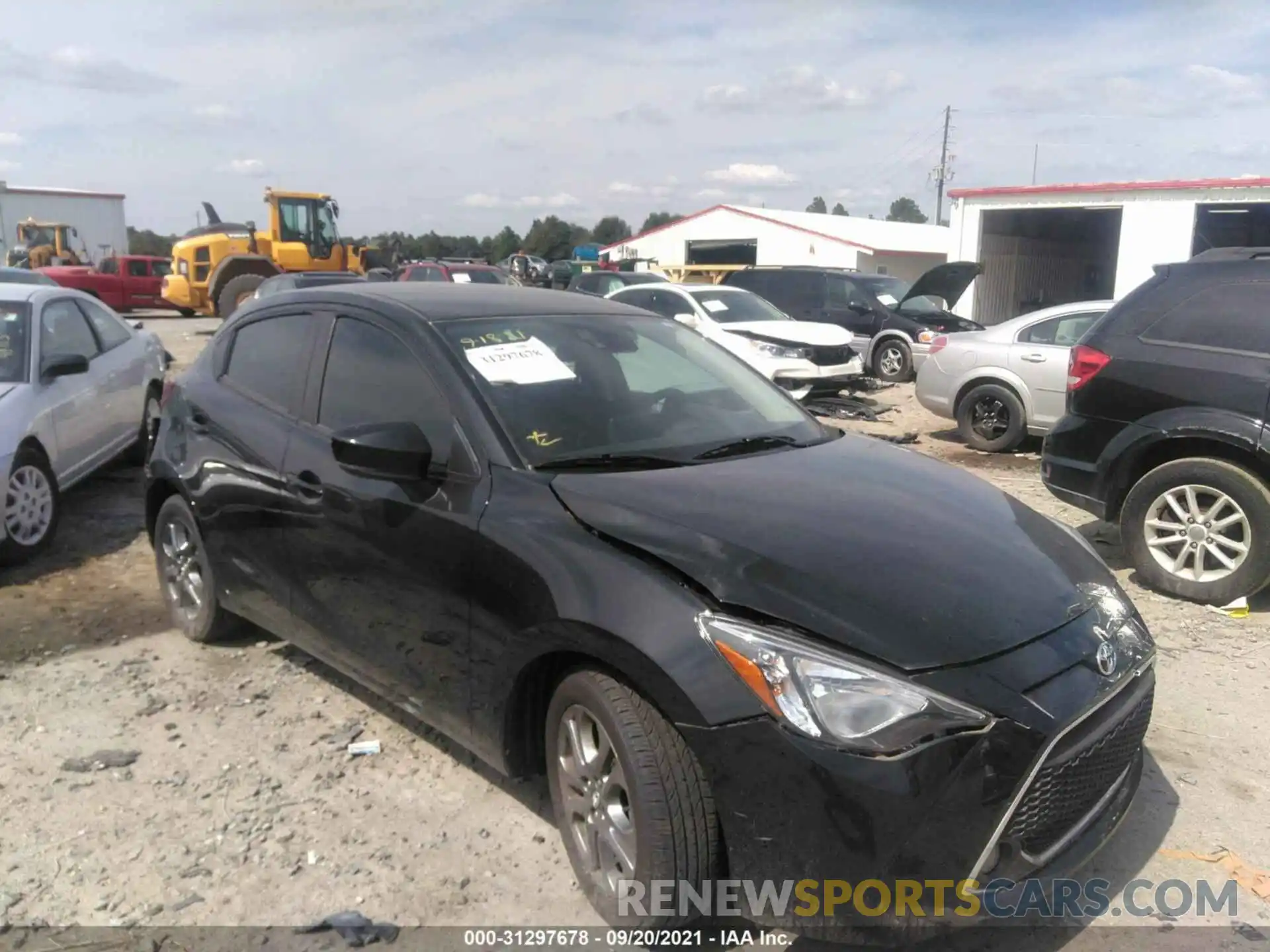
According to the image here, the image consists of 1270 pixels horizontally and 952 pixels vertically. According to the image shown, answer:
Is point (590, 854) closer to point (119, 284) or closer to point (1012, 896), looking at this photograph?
point (1012, 896)

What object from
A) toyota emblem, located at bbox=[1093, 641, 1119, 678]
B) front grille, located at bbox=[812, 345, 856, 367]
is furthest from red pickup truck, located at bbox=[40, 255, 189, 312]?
toyota emblem, located at bbox=[1093, 641, 1119, 678]

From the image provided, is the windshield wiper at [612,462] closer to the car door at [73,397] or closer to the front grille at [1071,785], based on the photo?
the front grille at [1071,785]

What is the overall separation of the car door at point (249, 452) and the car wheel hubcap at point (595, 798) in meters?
1.56

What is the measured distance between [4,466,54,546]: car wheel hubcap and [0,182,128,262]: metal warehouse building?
37.2 metres

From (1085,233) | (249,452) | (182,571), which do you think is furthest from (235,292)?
(1085,233)

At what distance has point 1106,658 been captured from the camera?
2.64 m

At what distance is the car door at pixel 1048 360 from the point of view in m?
9.66

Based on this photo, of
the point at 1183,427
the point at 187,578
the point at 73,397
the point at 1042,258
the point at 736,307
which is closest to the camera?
the point at 187,578

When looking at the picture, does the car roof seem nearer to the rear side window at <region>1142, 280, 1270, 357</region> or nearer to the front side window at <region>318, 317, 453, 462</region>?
the front side window at <region>318, 317, 453, 462</region>

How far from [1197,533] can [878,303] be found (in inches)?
417

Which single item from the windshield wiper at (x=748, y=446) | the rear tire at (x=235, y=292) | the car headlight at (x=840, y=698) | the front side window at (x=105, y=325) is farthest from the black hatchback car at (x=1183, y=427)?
the rear tire at (x=235, y=292)

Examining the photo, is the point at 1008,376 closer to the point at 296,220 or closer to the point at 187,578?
the point at 187,578

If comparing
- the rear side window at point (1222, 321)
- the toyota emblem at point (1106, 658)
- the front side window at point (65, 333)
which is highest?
the rear side window at point (1222, 321)

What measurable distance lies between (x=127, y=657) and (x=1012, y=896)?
3.99 meters
